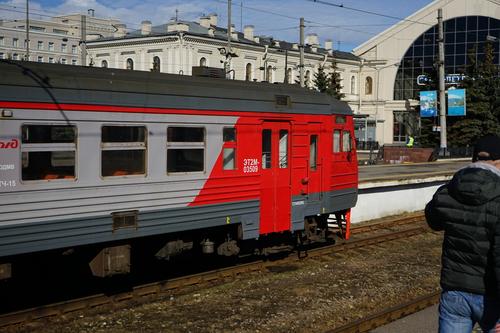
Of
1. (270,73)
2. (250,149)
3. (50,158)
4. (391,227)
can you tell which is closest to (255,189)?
(250,149)

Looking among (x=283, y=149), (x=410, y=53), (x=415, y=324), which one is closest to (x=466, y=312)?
(x=415, y=324)

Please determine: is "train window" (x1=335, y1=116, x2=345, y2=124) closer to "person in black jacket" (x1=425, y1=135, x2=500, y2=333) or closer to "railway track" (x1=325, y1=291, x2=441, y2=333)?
"railway track" (x1=325, y1=291, x2=441, y2=333)

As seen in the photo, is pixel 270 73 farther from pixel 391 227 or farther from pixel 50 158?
pixel 50 158

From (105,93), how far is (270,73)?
6470cm

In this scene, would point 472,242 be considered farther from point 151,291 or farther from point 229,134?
point 229,134

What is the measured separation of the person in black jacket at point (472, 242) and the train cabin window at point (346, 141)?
8795 mm

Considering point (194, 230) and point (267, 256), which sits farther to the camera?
point (267, 256)

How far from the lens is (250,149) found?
11047 millimetres

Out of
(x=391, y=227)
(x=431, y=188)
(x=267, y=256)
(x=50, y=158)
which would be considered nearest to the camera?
(x=50, y=158)

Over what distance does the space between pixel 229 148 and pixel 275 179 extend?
130cm

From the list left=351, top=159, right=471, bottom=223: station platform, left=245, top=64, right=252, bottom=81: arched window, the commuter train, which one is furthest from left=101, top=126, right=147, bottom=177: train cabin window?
left=245, top=64, right=252, bottom=81: arched window

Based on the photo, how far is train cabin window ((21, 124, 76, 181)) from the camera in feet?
26.4

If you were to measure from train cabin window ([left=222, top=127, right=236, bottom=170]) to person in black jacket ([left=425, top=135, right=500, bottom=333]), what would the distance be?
623 centimetres

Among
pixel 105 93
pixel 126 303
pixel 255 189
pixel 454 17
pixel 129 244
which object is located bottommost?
pixel 126 303
